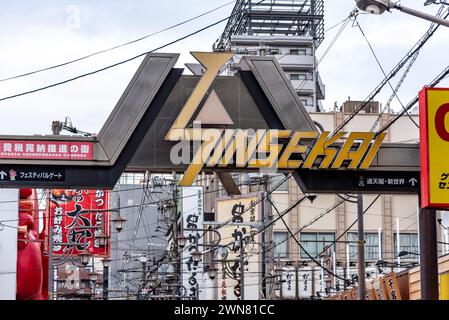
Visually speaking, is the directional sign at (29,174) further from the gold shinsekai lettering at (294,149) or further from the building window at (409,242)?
the building window at (409,242)

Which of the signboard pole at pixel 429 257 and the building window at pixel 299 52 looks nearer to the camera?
the signboard pole at pixel 429 257

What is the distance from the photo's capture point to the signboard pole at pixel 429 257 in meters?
24.5

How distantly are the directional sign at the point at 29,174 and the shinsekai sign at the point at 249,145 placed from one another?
289 centimetres

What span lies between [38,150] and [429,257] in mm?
9992

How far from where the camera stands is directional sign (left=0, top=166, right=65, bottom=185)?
24766 millimetres

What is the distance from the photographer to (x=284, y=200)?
7212 cm

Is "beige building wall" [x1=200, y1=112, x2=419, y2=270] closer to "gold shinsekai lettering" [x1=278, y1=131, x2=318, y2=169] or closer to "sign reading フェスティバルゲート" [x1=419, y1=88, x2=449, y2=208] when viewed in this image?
"gold shinsekai lettering" [x1=278, y1=131, x2=318, y2=169]

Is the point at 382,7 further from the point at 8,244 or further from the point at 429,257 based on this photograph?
the point at 8,244

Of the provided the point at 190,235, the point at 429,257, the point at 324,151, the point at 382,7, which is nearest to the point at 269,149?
the point at 324,151

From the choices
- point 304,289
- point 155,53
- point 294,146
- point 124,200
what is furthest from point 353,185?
point 124,200

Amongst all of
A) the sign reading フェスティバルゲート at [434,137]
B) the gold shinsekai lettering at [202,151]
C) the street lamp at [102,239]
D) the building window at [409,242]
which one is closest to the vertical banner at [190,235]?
Result: the building window at [409,242]

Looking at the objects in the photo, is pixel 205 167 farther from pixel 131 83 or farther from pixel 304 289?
pixel 304 289

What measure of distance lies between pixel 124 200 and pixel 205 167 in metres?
96.4

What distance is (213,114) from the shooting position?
84.1ft
